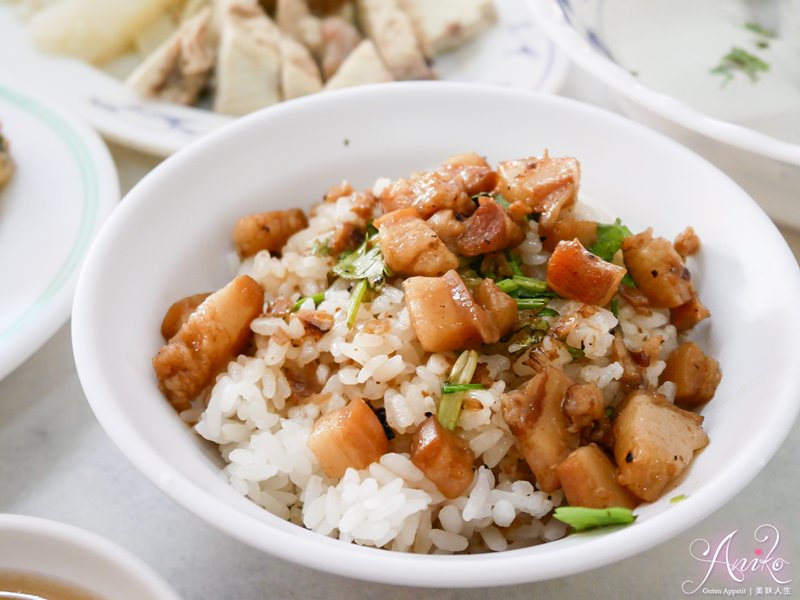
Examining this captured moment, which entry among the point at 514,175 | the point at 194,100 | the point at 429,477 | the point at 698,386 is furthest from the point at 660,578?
the point at 194,100

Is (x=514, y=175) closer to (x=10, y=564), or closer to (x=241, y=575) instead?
(x=241, y=575)

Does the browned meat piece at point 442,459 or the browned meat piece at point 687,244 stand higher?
the browned meat piece at point 687,244

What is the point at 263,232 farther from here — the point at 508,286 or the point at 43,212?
the point at 43,212

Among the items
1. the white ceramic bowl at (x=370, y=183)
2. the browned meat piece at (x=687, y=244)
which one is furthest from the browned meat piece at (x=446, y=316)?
the browned meat piece at (x=687, y=244)

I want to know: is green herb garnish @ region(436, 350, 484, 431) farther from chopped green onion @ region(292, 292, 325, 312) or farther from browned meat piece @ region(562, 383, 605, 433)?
chopped green onion @ region(292, 292, 325, 312)

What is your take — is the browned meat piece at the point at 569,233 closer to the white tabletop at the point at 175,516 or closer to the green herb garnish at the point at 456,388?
the green herb garnish at the point at 456,388

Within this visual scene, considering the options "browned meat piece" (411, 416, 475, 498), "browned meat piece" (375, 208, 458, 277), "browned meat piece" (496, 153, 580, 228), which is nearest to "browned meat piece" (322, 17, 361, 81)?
"browned meat piece" (496, 153, 580, 228)
